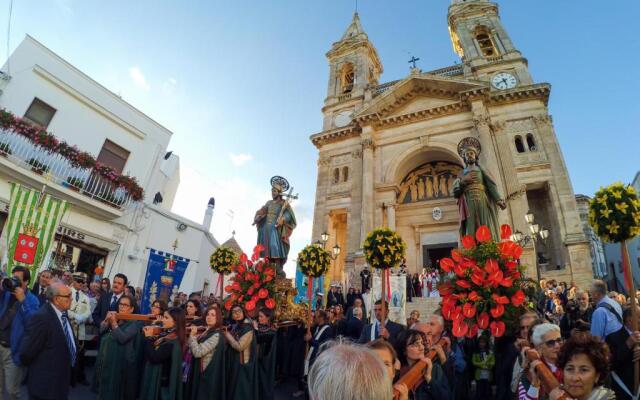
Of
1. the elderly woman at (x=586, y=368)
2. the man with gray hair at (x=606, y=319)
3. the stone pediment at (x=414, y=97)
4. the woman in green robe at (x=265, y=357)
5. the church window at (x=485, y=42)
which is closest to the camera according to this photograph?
the elderly woman at (x=586, y=368)

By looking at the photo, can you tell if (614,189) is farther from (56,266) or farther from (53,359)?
(56,266)

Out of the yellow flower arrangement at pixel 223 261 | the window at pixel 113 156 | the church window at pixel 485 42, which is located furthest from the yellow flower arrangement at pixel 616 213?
the church window at pixel 485 42

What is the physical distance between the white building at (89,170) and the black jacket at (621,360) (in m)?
13.9

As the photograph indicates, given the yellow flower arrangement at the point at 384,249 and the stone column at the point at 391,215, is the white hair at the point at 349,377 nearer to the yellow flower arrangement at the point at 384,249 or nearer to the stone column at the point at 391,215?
the yellow flower arrangement at the point at 384,249

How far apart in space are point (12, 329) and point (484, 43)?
96.7 ft

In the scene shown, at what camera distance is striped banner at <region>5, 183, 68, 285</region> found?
8531mm

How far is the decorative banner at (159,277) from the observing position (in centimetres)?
1137

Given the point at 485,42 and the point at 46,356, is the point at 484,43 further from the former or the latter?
the point at 46,356

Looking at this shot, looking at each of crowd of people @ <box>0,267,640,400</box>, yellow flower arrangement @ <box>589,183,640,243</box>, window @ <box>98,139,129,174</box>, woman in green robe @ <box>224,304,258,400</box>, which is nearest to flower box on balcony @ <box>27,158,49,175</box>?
window @ <box>98,139,129,174</box>

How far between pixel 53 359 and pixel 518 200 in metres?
18.4

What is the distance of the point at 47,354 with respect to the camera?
3.45 m

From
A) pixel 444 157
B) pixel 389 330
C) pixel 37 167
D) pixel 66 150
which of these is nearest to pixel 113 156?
pixel 66 150

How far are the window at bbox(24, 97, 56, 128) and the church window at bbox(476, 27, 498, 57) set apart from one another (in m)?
25.7

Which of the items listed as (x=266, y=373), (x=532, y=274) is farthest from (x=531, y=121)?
(x=266, y=373)
